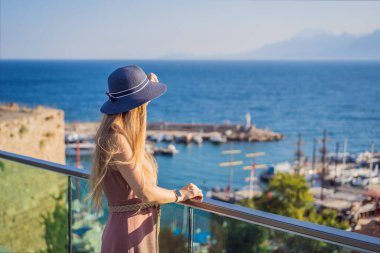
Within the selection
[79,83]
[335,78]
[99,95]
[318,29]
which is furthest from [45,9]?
[335,78]

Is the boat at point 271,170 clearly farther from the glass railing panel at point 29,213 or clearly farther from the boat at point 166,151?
the glass railing panel at point 29,213

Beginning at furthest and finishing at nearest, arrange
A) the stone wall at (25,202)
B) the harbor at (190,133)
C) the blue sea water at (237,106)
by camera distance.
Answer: the harbor at (190,133), the blue sea water at (237,106), the stone wall at (25,202)

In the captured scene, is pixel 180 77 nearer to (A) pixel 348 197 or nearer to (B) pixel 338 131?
(B) pixel 338 131

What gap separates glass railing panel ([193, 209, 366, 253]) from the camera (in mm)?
1924

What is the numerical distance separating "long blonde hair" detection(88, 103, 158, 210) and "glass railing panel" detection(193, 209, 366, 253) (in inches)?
14.9

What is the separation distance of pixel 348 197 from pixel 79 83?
78.0 meters

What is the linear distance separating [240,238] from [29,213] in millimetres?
1944

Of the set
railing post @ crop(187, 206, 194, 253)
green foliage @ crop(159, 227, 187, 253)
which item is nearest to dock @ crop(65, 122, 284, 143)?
green foliage @ crop(159, 227, 187, 253)

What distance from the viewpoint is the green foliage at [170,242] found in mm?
2424

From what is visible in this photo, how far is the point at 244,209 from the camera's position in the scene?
2072mm

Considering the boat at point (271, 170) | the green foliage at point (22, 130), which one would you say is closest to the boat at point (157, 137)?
the boat at point (271, 170)

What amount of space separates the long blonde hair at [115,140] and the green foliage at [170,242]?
453mm

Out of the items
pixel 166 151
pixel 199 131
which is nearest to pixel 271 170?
pixel 166 151

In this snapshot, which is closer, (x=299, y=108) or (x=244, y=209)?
(x=244, y=209)
